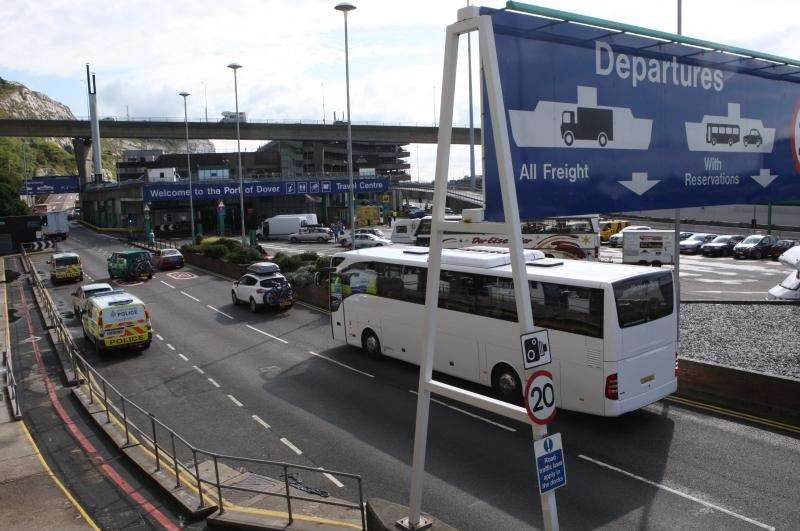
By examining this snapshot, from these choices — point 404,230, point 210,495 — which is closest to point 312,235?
point 404,230

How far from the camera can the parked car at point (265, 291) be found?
92.5 feet

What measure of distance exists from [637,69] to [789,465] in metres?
7.43

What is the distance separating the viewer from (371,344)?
64.5 ft

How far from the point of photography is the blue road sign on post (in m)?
6.59

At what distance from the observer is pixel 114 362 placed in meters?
21.3

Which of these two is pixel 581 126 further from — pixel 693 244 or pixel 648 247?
pixel 693 244

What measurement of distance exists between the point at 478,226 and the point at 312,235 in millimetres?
59201

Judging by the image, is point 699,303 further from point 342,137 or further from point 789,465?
point 342,137

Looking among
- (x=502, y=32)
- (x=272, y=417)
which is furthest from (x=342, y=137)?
(x=502, y=32)

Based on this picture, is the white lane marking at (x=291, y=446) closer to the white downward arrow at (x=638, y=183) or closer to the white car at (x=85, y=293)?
the white downward arrow at (x=638, y=183)

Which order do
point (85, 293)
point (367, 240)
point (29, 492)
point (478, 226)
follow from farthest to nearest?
point (367, 240) < point (85, 293) < point (29, 492) < point (478, 226)

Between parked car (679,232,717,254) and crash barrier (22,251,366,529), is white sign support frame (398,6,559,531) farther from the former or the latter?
parked car (679,232,717,254)

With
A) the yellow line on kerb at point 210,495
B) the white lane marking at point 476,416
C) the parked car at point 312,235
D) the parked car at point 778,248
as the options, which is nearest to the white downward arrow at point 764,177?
the white lane marking at point 476,416

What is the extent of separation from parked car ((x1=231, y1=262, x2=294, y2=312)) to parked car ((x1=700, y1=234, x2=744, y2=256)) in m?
31.4
